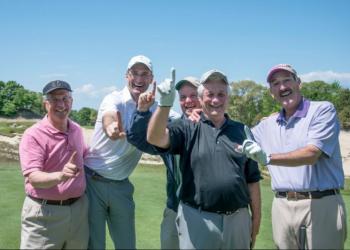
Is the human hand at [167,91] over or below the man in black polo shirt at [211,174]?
over

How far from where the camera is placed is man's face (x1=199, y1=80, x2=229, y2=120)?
12.9ft

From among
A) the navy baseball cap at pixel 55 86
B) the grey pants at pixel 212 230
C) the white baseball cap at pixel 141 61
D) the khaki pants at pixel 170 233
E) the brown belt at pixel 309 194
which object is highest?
the white baseball cap at pixel 141 61

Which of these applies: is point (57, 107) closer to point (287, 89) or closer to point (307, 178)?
point (287, 89)

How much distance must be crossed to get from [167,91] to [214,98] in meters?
0.66

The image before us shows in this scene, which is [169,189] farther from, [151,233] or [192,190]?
[151,233]

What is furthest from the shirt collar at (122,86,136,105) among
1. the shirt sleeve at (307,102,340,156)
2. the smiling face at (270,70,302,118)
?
the shirt sleeve at (307,102,340,156)

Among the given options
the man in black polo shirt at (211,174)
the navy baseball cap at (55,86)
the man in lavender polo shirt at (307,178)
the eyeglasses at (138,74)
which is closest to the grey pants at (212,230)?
the man in black polo shirt at (211,174)

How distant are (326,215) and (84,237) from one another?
8.48 ft

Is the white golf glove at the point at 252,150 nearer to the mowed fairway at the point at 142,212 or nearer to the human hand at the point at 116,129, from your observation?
the human hand at the point at 116,129

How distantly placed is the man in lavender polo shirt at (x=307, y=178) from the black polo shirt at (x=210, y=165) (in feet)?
2.58

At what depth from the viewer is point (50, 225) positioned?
448cm

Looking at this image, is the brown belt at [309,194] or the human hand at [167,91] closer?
the human hand at [167,91]

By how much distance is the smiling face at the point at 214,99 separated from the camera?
3.93 m

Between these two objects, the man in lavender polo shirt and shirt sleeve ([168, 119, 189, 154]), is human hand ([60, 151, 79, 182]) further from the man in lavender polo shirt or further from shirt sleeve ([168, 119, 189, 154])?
the man in lavender polo shirt
